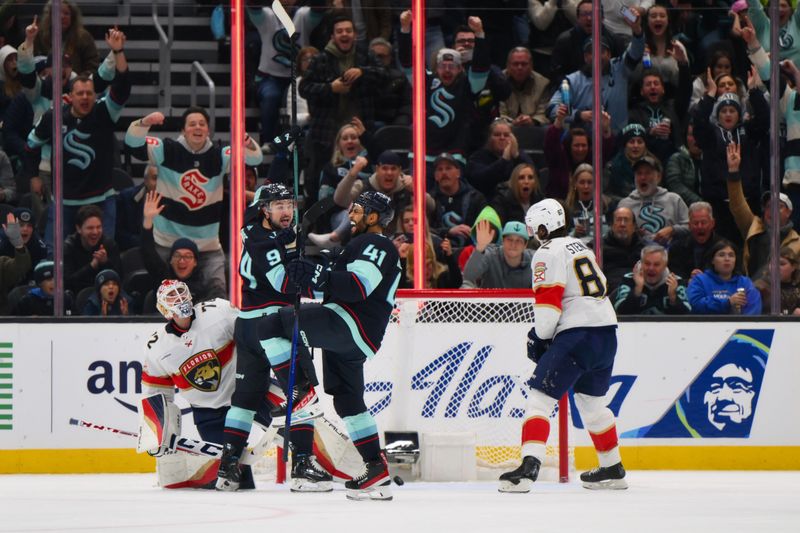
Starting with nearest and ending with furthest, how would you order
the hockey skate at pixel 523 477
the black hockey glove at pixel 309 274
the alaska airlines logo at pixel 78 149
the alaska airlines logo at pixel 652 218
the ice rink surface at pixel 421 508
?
the ice rink surface at pixel 421 508, the black hockey glove at pixel 309 274, the hockey skate at pixel 523 477, the alaska airlines logo at pixel 78 149, the alaska airlines logo at pixel 652 218

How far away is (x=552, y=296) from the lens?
5.99 meters

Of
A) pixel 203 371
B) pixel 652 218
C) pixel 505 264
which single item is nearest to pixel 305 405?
pixel 203 371

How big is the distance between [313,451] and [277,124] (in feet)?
8.24

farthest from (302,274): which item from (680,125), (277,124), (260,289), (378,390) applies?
(680,125)

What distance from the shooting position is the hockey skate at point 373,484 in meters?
5.58

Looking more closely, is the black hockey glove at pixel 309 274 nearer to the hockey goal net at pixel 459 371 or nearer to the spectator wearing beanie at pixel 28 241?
the hockey goal net at pixel 459 371

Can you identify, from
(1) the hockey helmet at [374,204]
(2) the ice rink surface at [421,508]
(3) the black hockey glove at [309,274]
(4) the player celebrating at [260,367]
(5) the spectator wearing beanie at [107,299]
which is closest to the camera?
(2) the ice rink surface at [421,508]

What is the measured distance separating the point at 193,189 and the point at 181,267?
16.9 inches

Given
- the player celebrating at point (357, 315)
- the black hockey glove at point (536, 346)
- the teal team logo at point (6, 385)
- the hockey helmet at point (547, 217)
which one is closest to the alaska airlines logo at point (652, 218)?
the hockey helmet at point (547, 217)

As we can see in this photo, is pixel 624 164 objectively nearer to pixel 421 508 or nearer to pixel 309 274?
pixel 309 274

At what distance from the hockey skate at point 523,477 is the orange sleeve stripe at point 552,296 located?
2.03 feet

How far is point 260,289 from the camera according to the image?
610cm

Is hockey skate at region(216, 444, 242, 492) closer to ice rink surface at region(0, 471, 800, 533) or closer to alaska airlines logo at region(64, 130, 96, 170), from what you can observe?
ice rink surface at region(0, 471, 800, 533)

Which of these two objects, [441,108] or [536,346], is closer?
[536,346]
